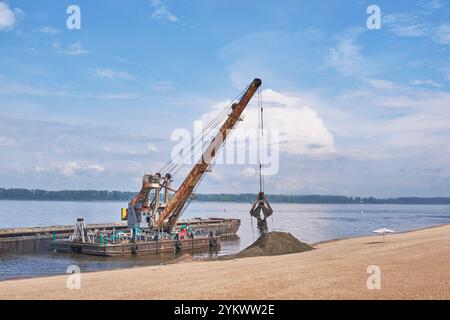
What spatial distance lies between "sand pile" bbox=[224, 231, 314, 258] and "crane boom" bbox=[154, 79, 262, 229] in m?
19.2

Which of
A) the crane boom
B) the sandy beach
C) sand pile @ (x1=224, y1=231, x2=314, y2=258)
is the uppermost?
the crane boom

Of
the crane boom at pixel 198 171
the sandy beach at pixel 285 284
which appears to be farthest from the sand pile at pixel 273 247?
the crane boom at pixel 198 171

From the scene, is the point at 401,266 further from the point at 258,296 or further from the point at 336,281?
the point at 258,296

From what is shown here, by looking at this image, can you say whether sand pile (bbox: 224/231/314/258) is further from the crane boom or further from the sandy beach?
the crane boom

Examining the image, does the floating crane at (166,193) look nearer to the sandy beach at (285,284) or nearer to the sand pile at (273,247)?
the sand pile at (273,247)

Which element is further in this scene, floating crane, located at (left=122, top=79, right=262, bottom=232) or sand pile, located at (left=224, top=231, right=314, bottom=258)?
floating crane, located at (left=122, top=79, right=262, bottom=232)

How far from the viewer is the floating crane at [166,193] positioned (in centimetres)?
5334

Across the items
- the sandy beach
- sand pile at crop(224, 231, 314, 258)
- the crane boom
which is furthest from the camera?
the crane boom

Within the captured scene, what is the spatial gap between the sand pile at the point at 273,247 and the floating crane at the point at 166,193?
19.3 m

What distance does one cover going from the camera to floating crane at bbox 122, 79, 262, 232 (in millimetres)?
53344

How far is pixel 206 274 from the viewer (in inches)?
832

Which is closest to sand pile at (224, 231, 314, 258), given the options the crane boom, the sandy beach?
the sandy beach

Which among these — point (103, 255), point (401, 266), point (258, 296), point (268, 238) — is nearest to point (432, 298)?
point (258, 296)

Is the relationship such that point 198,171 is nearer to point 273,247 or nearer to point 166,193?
point 166,193
